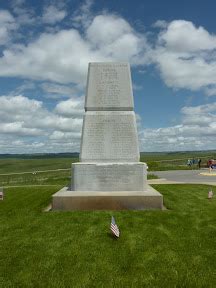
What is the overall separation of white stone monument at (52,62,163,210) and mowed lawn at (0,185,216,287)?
1.52 m

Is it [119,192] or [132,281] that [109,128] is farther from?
[132,281]

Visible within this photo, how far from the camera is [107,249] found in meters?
7.37

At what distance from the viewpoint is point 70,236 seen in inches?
A: 319

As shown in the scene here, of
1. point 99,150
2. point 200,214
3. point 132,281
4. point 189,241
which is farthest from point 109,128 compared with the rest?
point 132,281

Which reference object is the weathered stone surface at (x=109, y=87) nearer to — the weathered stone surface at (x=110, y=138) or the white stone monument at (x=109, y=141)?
the white stone monument at (x=109, y=141)

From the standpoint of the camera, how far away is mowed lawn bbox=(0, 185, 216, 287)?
609 cm

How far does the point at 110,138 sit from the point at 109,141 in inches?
4.5

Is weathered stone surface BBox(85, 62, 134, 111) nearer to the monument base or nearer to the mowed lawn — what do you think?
the monument base

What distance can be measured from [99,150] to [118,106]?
5.79 feet

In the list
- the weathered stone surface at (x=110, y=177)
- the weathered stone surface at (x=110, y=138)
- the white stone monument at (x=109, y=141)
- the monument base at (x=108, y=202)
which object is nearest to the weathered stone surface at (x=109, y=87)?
the white stone monument at (x=109, y=141)

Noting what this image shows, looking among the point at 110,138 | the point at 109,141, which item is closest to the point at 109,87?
the point at 110,138

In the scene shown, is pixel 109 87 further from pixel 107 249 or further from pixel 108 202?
pixel 107 249

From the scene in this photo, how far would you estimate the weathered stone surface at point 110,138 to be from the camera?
1169 cm

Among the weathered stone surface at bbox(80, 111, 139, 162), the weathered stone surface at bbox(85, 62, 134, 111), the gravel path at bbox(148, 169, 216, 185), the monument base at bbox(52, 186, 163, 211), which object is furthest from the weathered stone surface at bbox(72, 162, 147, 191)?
the gravel path at bbox(148, 169, 216, 185)
